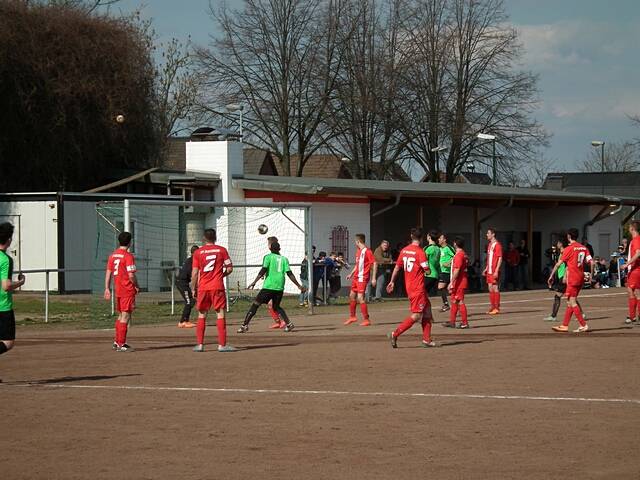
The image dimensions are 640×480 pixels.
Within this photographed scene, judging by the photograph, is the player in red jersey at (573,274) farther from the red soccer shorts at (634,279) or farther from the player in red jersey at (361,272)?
the player in red jersey at (361,272)

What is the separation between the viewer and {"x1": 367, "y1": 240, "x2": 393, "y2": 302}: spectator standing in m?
31.0

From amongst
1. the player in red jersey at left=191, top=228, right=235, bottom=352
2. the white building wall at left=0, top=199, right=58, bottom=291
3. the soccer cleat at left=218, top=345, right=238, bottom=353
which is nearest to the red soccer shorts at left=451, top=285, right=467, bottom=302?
the soccer cleat at left=218, top=345, right=238, bottom=353

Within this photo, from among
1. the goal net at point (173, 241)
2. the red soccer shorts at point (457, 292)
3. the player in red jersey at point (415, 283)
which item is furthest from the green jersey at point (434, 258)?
the player in red jersey at point (415, 283)

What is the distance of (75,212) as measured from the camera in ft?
104

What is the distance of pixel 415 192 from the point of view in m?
34.8

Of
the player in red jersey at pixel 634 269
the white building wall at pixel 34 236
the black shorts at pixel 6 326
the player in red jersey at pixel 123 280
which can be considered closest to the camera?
the black shorts at pixel 6 326

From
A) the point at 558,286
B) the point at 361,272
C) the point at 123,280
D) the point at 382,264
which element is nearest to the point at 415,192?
the point at 382,264

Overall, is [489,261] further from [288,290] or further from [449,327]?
[288,290]

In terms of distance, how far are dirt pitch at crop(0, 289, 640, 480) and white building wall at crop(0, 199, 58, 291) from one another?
14.1 metres

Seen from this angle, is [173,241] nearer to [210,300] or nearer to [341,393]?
[210,300]

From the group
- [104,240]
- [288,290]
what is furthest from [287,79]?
[104,240]

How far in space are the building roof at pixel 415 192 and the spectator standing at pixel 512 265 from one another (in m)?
1.84

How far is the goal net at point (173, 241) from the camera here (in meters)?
25.4

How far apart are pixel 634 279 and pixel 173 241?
1271 centimetres
